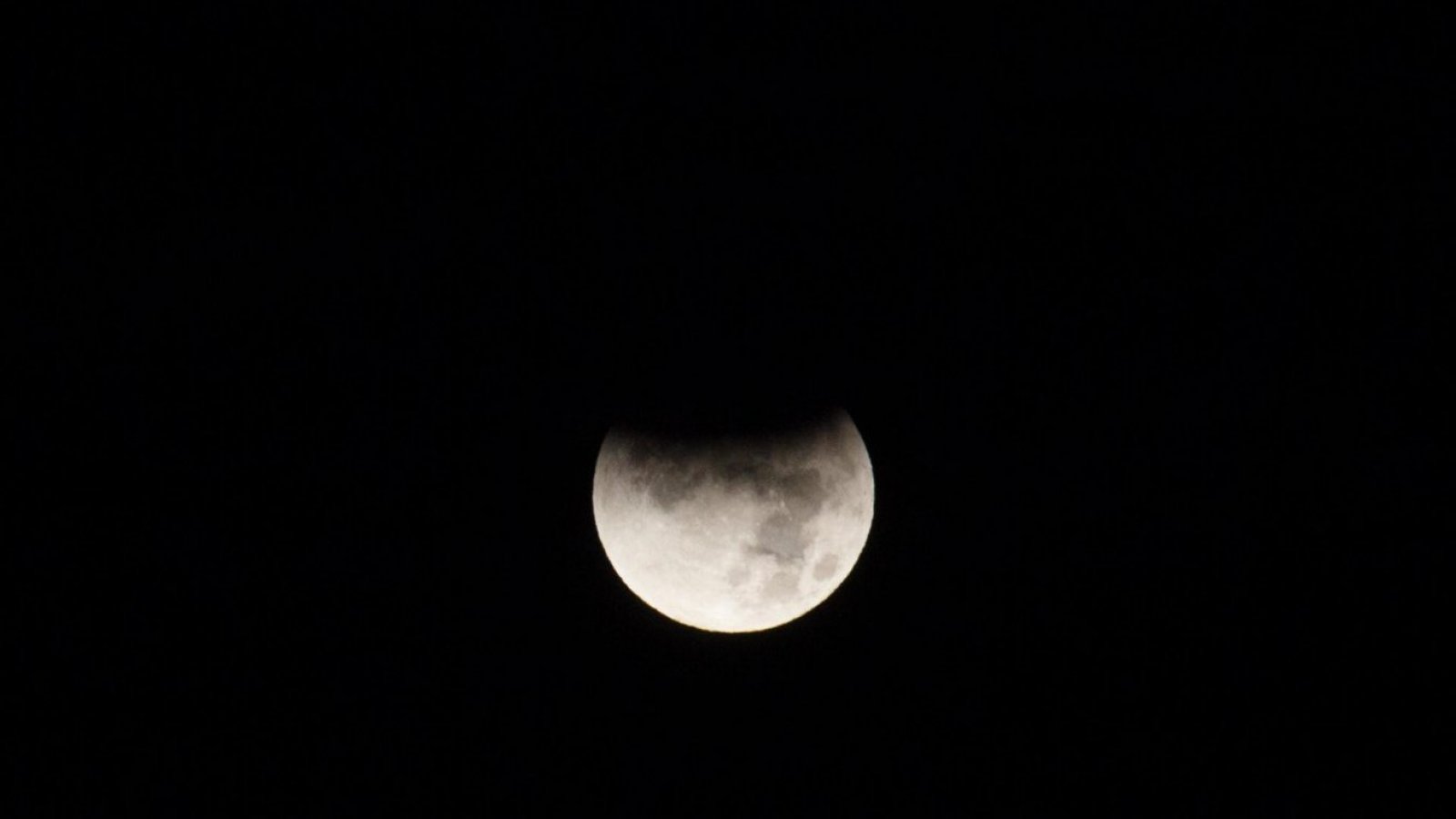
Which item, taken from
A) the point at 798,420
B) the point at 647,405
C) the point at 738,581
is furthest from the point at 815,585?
the point at 647,405

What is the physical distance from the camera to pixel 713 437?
12.4 feet

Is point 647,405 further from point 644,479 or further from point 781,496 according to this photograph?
point 781,496

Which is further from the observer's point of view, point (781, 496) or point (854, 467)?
point (854, 467)

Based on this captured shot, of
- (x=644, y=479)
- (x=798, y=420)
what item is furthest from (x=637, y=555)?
(x=798, y=420)

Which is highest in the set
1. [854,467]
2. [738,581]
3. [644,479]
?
[854,467]

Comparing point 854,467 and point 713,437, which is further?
point 854,467

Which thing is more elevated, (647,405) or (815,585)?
(647,405)

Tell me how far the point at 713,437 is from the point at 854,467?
67 centimetres

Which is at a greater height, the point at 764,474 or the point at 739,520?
the point at 764,474

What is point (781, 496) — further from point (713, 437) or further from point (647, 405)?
point (647, 405)

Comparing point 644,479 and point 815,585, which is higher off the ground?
point 644,479

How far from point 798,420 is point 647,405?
652 mm

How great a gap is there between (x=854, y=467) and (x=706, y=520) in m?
0.71

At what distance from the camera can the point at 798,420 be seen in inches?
152
